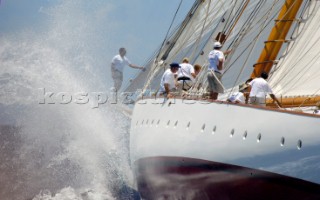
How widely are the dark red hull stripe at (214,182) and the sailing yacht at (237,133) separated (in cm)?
2

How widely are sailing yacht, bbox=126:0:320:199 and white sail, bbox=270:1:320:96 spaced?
2 cm

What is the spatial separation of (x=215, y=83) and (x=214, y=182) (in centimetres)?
259

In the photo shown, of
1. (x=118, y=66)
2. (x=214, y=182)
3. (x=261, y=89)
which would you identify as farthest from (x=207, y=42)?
(x=214, y=182)

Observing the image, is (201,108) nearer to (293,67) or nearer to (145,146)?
(145,146)

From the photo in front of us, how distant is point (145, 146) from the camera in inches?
755

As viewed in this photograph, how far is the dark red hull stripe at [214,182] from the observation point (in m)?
15.8

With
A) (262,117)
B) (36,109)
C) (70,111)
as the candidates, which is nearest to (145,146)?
(262,117)

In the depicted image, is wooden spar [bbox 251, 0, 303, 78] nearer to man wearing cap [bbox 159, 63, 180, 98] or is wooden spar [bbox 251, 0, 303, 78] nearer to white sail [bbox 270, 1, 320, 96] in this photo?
white sail [bbox 270, 1, 320, 96]

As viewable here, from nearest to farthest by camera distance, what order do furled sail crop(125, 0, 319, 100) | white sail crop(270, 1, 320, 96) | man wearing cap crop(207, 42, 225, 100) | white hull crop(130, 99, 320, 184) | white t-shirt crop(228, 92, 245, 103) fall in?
white hull crop(130, 99, 320, 184)
white t-shirt crop(228, 92, 245, 103)
man wearing cap crop(207, 42, 225, 100)
white sail crop(270, 1, 320, 96)
furled sail crop(125, 0, 319, 100)

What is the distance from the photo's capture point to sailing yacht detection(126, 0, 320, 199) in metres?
15.7

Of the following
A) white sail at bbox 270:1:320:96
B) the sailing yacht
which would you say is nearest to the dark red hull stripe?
the sailing yacht

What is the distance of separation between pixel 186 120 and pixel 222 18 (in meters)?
5.93

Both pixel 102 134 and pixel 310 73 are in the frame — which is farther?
pixel 102 134

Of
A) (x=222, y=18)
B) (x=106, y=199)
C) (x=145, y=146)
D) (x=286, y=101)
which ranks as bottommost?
(x=106, y=199)
